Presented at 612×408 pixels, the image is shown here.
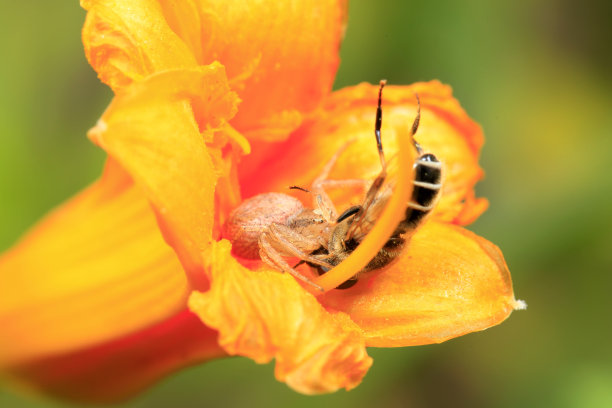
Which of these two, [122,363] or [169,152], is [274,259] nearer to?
[169,152]

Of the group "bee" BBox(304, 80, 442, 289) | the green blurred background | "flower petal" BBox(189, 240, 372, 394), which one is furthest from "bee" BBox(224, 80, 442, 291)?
the green blurred background

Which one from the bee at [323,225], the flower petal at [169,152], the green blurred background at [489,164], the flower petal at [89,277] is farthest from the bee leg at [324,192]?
the green blurred background at [489,164]

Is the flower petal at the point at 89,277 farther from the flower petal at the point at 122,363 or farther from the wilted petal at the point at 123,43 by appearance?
the wilted petal at the point at 123,43

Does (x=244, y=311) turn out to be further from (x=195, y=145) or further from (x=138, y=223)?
(x=138, y=223)

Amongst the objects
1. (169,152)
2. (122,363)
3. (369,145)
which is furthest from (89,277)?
(369,145)

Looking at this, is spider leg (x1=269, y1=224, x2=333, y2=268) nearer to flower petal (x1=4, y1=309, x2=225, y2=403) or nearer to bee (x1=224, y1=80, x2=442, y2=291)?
bee (x1=224, y1=80, x2=442, y2=291)

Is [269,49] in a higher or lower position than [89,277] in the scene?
higher
